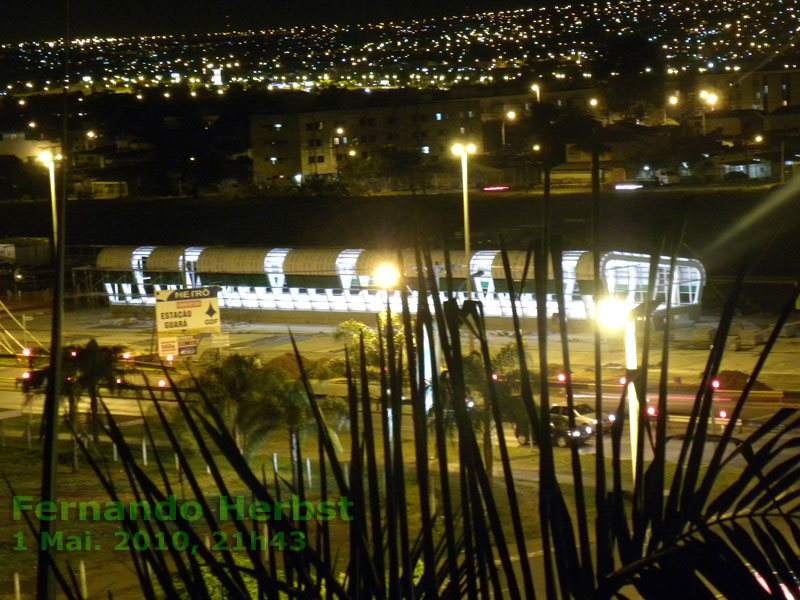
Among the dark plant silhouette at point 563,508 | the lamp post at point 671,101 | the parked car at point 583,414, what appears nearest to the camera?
the dark plant silhouette at point 563,508

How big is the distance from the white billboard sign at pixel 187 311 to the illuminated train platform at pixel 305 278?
296 inches

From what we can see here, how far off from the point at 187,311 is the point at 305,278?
12499mm

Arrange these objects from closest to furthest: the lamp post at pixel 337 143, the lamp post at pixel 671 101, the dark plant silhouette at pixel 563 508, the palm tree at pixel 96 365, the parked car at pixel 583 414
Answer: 1. the dark plant silhouette at pixel 563 508
2. the palm tree at pixel 96 365
3. the parked car at pixel 583 414
4. the lamp post at pixel 671 101
5. the lamp post at pixel 337 143

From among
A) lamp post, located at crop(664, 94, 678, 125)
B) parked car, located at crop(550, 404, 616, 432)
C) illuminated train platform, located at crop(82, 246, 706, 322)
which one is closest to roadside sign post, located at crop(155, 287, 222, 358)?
parked car, located at crop(550, 404, 616, 432)

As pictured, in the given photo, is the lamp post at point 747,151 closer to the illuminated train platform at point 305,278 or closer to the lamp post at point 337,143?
the illuminated train platform at point 305,278

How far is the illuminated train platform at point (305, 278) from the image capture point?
83.4 feet

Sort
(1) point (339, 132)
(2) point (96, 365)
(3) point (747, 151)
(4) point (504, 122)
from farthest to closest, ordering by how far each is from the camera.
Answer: (1) point (339, 132) < (4) point (504, 122) < (3) point (747, 151) < (2) point (96, 365)

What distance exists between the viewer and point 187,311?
56.4 feet

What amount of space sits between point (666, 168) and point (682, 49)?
100m

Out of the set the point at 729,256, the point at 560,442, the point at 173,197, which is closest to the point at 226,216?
the point at 173,197

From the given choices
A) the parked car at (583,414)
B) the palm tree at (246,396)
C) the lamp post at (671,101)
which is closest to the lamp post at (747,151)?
the lamp post at (671,101)

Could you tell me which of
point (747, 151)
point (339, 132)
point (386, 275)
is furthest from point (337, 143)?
point (386, 275)

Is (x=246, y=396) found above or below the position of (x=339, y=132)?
below

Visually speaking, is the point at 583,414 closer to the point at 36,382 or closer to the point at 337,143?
the point at 36,382
